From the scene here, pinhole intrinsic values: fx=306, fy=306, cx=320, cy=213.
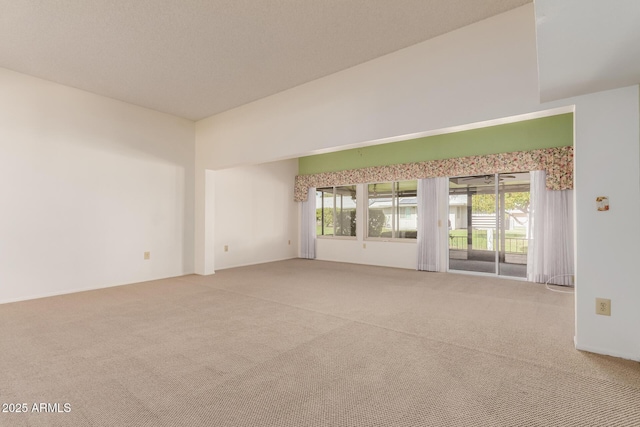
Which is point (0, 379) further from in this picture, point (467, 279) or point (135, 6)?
point (467, 279)

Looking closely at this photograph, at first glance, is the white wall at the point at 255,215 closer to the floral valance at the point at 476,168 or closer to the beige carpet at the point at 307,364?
the floral valance at the point at 476,168

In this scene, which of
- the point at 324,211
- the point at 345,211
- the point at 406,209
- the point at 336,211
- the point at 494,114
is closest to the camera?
the point at 494,114

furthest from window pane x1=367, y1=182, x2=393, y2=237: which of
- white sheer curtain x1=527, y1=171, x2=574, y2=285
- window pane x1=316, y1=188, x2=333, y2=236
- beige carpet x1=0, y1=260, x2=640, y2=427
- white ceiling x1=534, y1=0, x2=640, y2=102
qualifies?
white ceiling x1=534, y1=0, x2=640, y2=102

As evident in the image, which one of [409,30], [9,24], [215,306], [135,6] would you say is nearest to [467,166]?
[409,30]

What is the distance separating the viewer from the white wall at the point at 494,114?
88.4 inches

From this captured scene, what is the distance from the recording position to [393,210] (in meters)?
6.96

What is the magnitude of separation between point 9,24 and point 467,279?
6.52 metres

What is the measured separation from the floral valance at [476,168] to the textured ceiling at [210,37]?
3031 millimetres

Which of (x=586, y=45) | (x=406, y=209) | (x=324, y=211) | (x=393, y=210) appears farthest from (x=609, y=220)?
(x=324, y=211)

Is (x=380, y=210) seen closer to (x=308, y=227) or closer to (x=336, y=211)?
(x=336, y=211)

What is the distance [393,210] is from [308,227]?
2292mm

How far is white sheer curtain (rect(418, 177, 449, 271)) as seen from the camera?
233 inches

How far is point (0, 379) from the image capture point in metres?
1.95

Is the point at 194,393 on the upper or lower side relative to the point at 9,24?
lower
